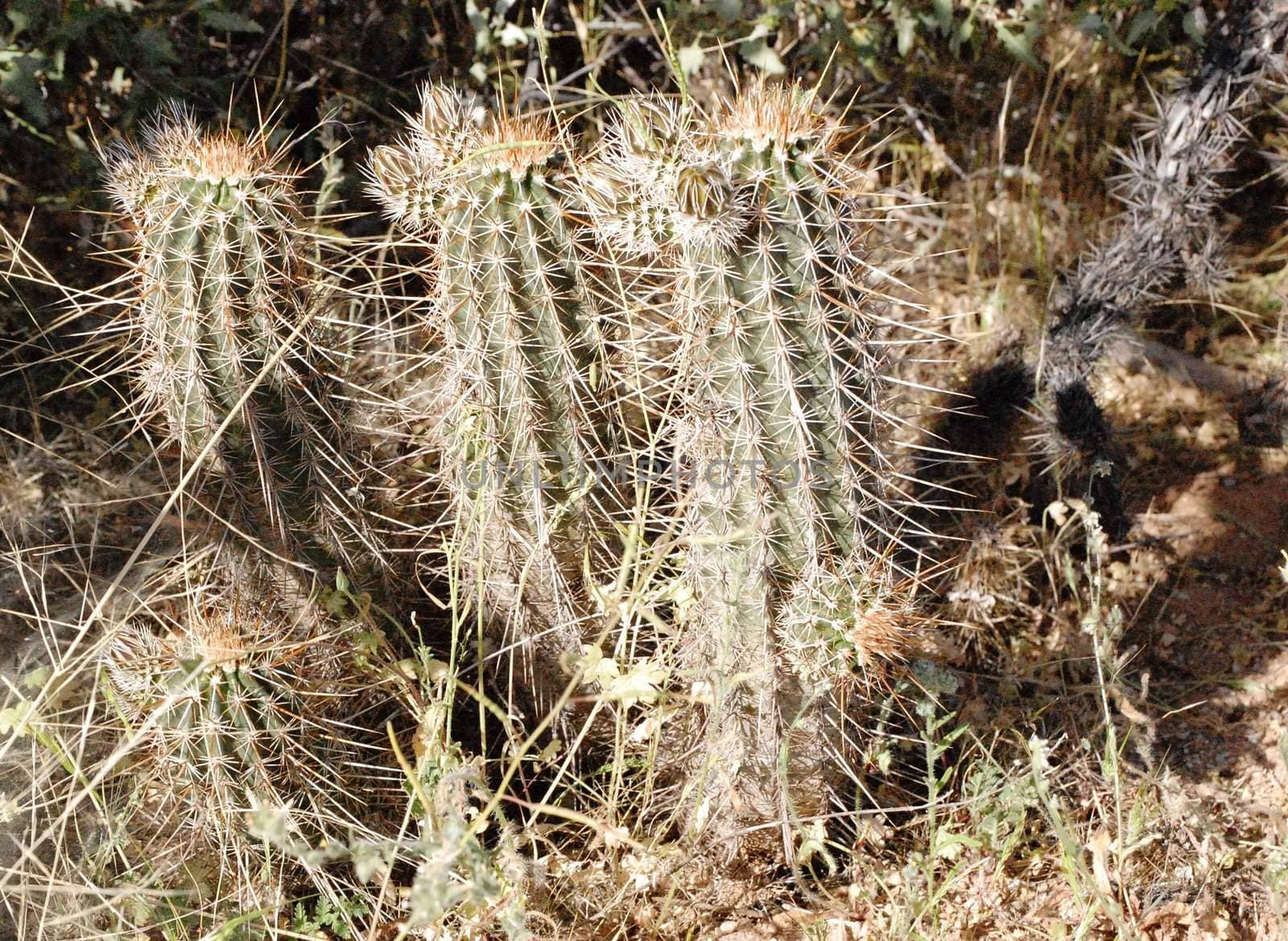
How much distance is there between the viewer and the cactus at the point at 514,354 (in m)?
2.00

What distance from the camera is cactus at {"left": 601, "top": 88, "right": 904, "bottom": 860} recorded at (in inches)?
70.2

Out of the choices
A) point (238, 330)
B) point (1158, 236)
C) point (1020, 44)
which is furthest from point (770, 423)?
point (1020, 44)

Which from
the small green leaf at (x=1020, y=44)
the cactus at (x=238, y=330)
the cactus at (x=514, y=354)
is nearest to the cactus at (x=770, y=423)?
the cactus at (x=514, y=354)

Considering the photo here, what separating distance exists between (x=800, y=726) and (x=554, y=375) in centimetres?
81

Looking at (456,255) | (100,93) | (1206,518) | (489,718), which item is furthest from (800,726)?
(100,93)

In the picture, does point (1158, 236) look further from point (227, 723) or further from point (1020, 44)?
point (227, 723)

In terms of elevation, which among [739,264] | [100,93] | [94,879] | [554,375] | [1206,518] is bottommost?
[1206,518]

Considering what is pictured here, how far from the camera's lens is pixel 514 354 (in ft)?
6.80

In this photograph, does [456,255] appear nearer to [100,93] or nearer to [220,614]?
[220,614]

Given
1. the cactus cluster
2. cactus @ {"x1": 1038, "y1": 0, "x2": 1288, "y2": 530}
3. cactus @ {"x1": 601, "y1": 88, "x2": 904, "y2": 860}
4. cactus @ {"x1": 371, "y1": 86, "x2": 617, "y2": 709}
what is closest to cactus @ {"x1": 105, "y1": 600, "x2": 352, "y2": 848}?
the cactus cluster

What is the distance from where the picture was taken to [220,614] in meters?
2.14

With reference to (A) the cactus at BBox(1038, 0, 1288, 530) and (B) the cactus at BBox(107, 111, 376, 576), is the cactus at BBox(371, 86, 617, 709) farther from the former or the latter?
(A) the cactus at BBox(1038, 0, 1288, 530)

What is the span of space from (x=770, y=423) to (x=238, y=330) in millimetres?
987

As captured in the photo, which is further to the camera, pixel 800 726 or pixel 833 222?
pixel 800 726
